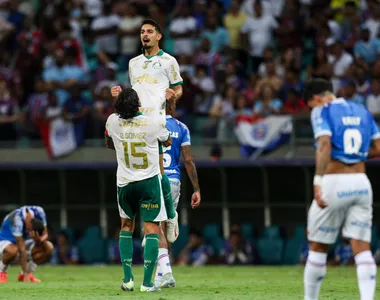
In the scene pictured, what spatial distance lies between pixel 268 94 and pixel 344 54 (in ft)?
6.95

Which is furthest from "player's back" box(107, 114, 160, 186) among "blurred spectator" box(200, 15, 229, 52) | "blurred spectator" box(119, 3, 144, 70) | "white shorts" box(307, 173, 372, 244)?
"blurred spectator" box(119, 3, 144, 70)

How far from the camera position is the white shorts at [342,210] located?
31.4 ft

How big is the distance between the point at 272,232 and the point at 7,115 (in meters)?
6.43

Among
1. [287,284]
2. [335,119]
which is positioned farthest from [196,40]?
[335,119]

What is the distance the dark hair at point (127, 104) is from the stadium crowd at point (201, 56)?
10271 mm

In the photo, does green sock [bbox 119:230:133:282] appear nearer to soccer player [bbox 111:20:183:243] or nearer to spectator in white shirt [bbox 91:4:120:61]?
soccer player [bbox 111:20:183:243]

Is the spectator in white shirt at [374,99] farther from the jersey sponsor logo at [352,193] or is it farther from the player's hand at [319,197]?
the player's hand at [319,197]

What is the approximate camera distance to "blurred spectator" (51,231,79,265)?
2442 cm

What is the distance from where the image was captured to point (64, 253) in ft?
80.3

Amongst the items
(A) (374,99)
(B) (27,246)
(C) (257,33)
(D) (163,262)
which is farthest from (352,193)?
(C) (257,33)

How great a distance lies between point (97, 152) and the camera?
77.8 feet

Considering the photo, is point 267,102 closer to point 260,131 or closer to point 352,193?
point 260,131

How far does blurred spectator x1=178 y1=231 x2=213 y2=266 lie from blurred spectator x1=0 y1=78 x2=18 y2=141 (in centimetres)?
A: 453

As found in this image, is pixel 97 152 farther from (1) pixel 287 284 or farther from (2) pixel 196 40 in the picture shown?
(1) pixel 287 284
